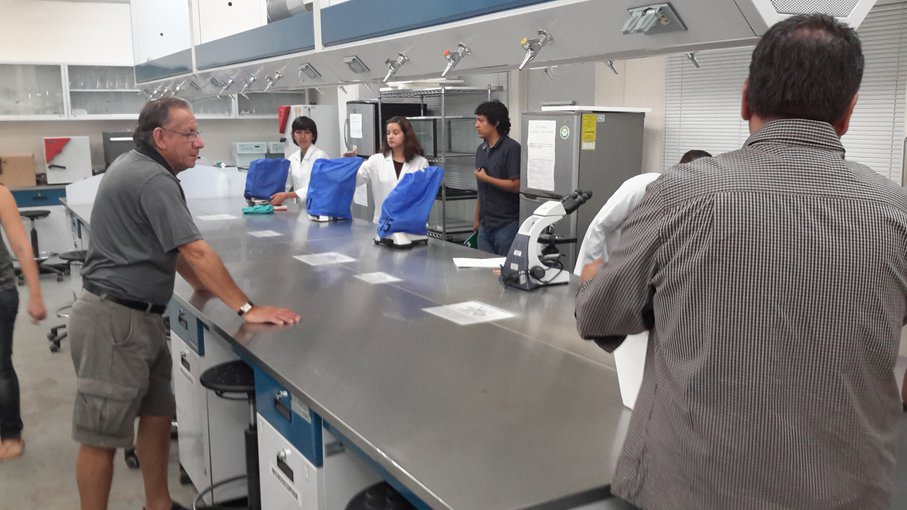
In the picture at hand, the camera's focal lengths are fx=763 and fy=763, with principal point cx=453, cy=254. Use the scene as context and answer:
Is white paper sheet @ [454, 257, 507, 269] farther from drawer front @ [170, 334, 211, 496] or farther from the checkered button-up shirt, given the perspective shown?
the checkered button-up shirt

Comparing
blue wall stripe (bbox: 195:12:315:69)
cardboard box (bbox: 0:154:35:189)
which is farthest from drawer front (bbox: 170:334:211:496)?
cardboard box (bbox: 0:154:35:189)

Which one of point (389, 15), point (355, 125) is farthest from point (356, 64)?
point (355, 125)

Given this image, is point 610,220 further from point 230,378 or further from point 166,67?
point 166,67

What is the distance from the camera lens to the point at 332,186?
4.85 meters

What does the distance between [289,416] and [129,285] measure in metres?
0.84

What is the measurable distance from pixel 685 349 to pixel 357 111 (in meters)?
6.33

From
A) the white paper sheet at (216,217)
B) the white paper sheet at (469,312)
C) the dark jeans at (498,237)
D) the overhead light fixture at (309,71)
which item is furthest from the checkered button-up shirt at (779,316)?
the white paper sheet at (216,217)

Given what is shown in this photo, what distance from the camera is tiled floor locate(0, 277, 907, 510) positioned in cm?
321

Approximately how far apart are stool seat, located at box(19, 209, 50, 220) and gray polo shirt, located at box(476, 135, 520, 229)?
4.78m

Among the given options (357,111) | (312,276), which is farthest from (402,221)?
(357,111)

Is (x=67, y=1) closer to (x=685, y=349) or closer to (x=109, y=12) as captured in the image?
(x=109, y=12)

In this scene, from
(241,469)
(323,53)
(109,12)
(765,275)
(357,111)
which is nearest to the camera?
(765,275)

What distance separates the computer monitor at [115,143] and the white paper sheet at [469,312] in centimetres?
667

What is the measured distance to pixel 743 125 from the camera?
4.66 m
